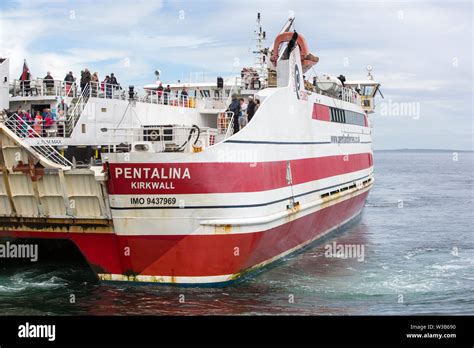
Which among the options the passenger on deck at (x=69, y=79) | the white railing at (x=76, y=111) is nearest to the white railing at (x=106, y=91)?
the white railing at (x=76, y=111)

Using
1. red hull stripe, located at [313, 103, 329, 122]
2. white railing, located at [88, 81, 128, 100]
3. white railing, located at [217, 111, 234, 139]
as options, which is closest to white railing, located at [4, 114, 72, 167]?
white railing, located at [88, 81, 128, 100]

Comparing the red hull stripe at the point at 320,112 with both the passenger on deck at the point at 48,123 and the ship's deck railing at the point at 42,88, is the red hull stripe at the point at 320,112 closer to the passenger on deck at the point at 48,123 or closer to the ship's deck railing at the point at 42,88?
the ship's deck railing at the point at 42,88

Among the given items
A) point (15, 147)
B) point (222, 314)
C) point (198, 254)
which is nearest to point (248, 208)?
point (198, 254)

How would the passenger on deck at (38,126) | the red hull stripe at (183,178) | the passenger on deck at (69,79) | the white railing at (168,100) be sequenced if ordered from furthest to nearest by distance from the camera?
the white railing at (168,100)
the passenger on deck at (69,79)
the passenger on deck at (38,126)
the red hull stripe at (183,178)

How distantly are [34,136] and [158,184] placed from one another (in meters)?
4.31

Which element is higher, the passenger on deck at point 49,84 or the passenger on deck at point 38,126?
the passenger on deck at point 49,84

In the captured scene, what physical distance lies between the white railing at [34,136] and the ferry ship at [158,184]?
41 millimetres

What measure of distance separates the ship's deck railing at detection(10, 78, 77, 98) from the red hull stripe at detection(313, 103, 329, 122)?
7.44 m

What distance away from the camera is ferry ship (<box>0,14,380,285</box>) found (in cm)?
1492

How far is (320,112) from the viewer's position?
2191cm

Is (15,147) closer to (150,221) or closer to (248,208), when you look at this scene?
(150,221)

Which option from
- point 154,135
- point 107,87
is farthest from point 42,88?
point 154,135

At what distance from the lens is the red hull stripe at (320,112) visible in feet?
69.6
